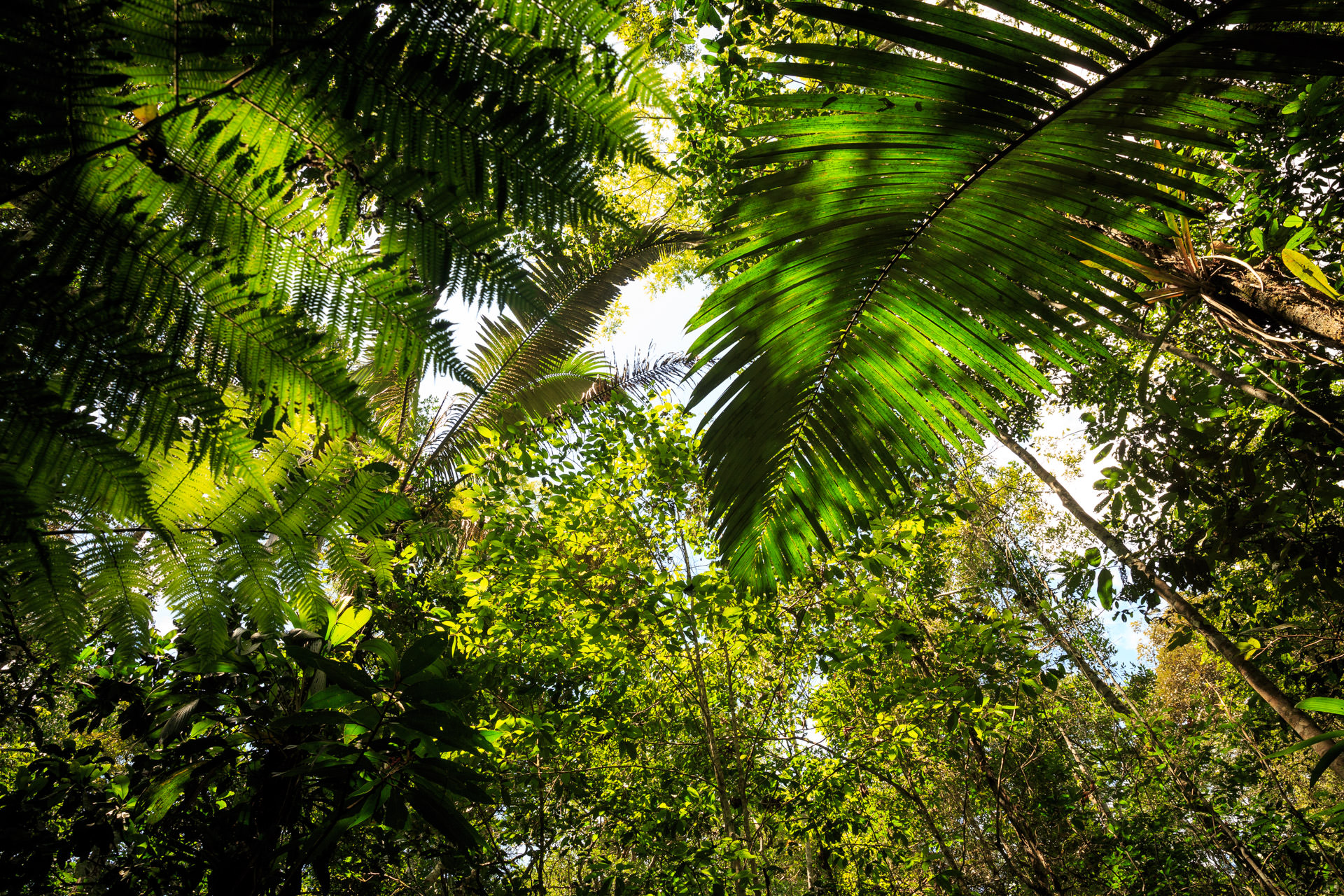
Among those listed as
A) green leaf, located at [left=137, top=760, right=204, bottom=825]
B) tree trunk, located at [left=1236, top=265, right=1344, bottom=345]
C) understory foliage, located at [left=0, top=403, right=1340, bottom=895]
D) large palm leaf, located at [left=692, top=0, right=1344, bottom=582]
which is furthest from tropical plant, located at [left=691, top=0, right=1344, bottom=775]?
green leaf, located at [left=137, top=760, right=204, bottom=825]

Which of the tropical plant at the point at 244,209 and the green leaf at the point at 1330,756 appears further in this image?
the green leaf at the point at 1330,756

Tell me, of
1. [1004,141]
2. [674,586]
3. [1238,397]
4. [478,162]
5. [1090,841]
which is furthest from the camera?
[1090,841]

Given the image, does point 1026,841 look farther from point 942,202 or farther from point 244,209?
point 244,209

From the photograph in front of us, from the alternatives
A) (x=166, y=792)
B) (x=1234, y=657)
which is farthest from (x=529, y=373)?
(x=1234, y=657)

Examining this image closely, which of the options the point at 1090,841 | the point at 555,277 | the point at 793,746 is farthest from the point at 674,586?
the point at 1090,841

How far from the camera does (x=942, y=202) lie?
28.0 inches

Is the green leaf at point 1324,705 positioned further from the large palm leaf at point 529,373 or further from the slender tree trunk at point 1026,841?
the large palm leaf at point 529,373

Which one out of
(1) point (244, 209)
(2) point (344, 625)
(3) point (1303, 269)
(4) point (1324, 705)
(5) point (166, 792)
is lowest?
(4) point (1324, 705)

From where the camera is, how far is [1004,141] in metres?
0.66

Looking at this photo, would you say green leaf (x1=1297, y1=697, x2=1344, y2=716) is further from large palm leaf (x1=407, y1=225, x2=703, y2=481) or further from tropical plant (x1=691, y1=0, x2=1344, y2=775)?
large palm leaf (x1=407, y1=225, x2=703, y2=481)

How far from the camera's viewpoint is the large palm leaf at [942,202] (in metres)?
0.57

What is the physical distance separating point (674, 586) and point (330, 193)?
104 inches

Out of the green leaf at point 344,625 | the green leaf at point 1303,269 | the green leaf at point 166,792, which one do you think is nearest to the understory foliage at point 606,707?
the green leaf at point 166,792

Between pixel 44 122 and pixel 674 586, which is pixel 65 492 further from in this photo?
pixel 674 586
